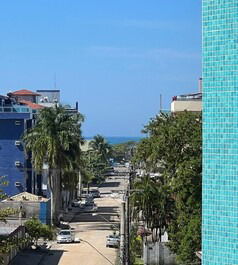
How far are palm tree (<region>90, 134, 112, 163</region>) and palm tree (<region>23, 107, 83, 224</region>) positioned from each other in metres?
69.1

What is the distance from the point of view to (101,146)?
137 meters

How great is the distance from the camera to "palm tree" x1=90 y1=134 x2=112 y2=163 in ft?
445

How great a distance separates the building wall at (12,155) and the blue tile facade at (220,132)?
44.8 meters

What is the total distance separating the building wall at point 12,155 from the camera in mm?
71062

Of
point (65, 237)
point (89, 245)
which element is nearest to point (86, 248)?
point (89, 245)

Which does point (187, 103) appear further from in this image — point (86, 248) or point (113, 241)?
point (86, 248)

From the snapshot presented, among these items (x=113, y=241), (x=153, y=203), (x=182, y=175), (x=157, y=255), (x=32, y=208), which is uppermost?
(x=182, y=175)

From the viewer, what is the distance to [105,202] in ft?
303

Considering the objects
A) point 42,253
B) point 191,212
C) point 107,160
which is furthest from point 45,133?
point 107,160

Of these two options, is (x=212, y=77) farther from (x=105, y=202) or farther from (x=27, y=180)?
(x=105, y=202)

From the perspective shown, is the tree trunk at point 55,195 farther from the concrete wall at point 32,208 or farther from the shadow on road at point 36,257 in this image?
the shadow on road at point 36,257

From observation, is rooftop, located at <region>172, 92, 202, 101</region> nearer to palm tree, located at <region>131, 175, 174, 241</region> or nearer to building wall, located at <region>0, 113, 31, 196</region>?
building wall, located at <region>0, 113, 31, 196</region>

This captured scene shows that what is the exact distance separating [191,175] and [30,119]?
3804 cm

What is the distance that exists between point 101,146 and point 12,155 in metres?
65.9
